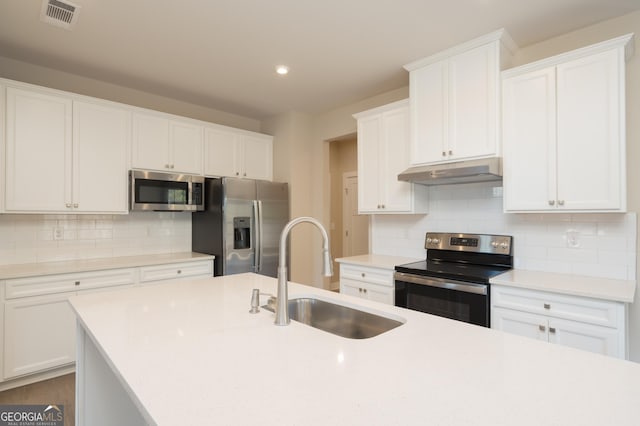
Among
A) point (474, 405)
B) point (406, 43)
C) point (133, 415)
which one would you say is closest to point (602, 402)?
point (474, 405)

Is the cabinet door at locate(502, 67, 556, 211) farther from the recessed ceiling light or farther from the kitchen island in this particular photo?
the recessed ceiling light

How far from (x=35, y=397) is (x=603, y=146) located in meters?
4.21

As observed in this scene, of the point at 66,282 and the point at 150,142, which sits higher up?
the point at 150,142

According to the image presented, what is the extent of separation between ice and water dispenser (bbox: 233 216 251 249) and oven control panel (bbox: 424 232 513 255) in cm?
190

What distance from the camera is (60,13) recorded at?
7.34 feet

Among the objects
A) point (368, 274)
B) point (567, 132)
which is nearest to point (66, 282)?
point (368, 274)

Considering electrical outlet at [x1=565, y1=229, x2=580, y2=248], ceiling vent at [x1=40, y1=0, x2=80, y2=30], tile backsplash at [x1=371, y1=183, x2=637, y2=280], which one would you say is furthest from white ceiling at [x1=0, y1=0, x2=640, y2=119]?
electrical outlet at [x1=565, y1=229, x2=580, y2=248]

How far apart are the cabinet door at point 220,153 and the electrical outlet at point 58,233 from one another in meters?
1.45

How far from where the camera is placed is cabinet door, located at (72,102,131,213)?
2984mm

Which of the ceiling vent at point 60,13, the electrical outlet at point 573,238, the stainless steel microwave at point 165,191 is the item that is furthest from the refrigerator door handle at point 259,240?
the electrical outlet at point 573,238

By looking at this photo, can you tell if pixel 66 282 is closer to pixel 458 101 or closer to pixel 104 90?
pixel 104 90

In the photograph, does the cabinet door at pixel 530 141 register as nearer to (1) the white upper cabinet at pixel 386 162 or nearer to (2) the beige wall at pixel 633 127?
(2) the beige wall at pixel 633 127

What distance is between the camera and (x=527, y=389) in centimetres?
82

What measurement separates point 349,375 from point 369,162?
2710mm
